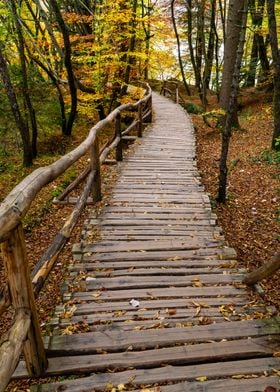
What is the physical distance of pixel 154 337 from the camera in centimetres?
323

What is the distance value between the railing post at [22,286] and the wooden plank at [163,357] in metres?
0.24

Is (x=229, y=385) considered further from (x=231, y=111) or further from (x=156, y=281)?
(x=231, y=111)

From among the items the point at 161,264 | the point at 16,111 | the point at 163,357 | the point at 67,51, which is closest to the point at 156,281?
the point at 161,264

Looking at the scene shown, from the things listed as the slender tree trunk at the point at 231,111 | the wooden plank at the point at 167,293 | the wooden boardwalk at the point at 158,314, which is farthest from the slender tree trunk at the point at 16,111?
the wooden plank at the point at 167,293

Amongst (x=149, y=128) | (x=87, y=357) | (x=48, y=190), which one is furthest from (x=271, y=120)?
(x=87, y=357)

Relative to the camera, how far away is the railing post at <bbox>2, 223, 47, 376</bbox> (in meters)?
2.29

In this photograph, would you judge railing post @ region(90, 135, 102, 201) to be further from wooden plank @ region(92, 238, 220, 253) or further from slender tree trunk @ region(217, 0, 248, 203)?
slender tree trunk @ region(217, 0, 248, 203)

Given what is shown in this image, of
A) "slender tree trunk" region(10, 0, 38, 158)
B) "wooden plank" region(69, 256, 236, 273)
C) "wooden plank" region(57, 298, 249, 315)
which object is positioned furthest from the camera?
"slender tree trunk" region(10, 0, 38, 158)

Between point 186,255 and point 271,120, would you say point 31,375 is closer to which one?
point 186,255

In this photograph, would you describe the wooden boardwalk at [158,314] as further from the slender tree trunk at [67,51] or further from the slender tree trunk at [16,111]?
the slender tree trunk at [67,51]

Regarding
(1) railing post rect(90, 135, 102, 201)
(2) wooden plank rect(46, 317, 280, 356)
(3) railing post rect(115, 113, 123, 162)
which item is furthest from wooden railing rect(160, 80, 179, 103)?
(2) wooden plank rect(46, 317, 280, 356)

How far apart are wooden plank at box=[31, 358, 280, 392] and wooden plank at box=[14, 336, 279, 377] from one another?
0.07 metres

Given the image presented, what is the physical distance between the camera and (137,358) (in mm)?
2990

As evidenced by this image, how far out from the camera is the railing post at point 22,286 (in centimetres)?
229
